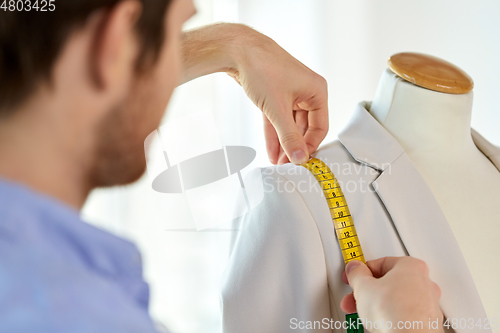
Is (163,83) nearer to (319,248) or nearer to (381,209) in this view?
(319,248)

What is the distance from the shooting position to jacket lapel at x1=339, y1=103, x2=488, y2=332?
106 cm

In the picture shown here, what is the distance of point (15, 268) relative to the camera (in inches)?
12.8

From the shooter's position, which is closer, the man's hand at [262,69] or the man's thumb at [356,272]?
the man's thumb at [356,272]

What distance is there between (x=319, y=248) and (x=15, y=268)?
802 millimetres

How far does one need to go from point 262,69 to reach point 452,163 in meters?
0.64

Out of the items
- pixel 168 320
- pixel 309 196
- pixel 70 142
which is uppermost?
pixel 70 142

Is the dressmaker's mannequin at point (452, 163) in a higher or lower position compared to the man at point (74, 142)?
lower

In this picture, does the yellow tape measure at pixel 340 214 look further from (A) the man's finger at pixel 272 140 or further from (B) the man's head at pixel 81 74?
(B) the man's head at pixel 81 74

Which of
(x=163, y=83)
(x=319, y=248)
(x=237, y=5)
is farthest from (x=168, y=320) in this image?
(x=163, y=83)

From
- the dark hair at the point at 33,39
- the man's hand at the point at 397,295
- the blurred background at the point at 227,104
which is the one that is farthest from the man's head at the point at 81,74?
the blurred background at the point at 227,104

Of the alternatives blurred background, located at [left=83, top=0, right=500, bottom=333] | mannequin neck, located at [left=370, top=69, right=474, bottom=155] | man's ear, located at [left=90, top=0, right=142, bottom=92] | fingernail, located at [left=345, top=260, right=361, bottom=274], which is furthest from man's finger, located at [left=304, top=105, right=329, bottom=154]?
blurred background, located at [left=83, top=0, right=500, bottom=333]

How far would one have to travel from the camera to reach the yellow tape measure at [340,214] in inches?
40.9

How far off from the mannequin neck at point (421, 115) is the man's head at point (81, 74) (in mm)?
885

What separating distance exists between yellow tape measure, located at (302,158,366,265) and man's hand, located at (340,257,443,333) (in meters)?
0.09
